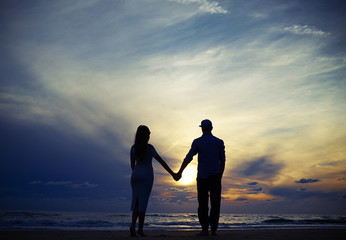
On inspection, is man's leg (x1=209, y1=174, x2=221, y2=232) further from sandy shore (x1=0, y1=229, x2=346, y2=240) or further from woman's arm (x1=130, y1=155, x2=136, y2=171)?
woman's arm (x1=130, y1=155, x2=136, y2=171)

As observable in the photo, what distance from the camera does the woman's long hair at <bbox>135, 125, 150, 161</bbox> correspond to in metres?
5.56

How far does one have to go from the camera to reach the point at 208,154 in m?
6.10

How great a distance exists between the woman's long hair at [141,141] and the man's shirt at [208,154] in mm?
1187

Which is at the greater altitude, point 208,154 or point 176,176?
point 208,154

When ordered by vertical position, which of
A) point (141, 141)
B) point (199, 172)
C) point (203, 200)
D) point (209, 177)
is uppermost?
point (141, 141)

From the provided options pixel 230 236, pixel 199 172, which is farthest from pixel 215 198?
pixel 230 236

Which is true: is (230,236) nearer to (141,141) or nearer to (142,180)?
(142,180)

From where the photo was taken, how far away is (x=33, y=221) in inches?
679

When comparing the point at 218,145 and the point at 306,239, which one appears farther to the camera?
the point at 218,145

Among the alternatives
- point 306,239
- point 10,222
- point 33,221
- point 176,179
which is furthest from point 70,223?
point 306,239

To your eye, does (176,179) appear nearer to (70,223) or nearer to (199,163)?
(199,163)

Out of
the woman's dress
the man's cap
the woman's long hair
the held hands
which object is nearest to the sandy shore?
the woman's dress

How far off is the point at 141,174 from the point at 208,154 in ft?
5.26

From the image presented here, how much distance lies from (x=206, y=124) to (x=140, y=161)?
184cm
